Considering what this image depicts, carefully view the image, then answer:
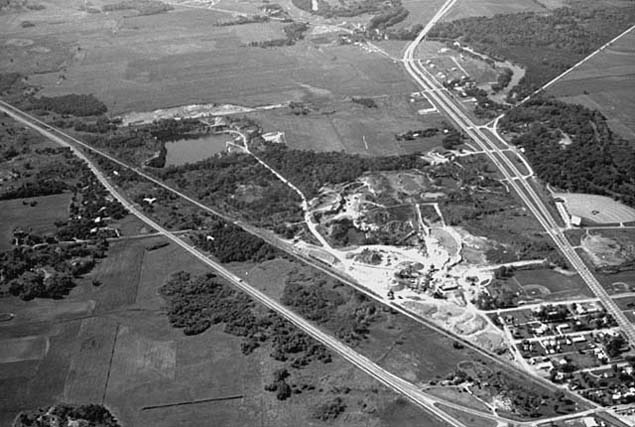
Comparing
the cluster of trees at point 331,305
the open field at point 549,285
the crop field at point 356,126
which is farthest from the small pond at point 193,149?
the open field at point 549,285

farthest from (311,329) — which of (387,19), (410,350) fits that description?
(387,19)

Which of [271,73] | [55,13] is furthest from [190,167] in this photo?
[55,13]

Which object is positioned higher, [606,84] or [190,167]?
[606,84]

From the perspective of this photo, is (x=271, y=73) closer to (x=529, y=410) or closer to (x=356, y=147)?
(x=356, y=147)

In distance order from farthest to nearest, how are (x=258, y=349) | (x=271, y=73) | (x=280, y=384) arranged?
(x=271, y=73) < (x=258, y=349) < (x=280, y=384)

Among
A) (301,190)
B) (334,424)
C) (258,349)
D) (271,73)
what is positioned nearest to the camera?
(334,424)

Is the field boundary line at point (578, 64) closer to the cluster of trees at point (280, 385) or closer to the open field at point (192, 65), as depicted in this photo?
the open field at point (192, 65)
